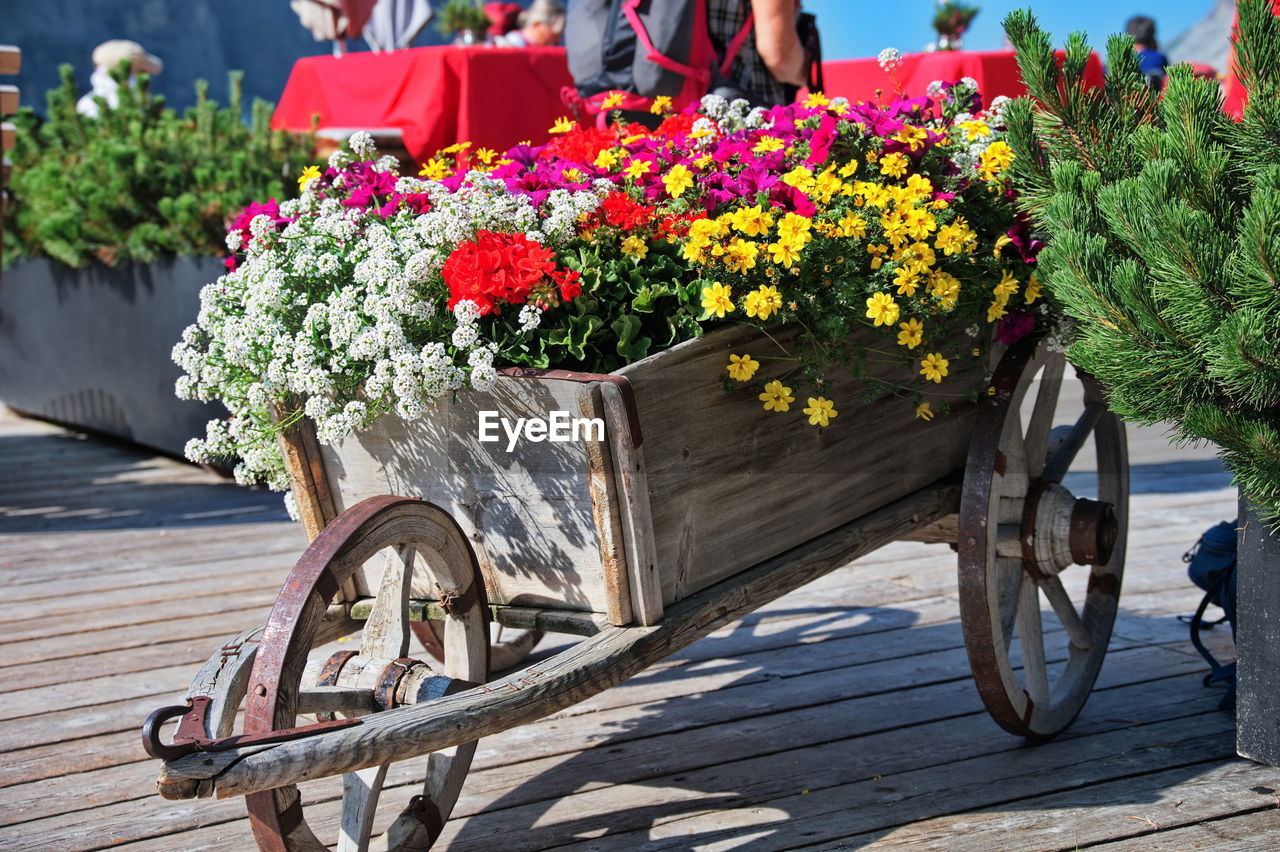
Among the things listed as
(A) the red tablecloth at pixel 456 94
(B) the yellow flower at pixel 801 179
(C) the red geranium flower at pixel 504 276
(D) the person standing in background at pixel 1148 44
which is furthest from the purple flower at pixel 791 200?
(D) the person standing in background at pixel 1148 44

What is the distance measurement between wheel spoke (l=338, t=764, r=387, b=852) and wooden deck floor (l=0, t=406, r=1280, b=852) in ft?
→ 1.02

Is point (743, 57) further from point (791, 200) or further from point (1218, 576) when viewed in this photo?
point (1218, 576)

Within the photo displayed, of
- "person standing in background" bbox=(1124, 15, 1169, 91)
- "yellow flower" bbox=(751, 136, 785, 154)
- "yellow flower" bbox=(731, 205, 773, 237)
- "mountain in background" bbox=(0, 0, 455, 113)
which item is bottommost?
"yellow flower" bbox=(731, 205, 773, 237)

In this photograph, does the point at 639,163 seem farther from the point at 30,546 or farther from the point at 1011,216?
the point at 30,546

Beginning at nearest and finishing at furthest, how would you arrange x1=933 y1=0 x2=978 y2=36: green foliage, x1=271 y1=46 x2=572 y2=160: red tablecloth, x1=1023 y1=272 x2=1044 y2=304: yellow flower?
1. x1=1023 y1=272 x2=1044 y2=304: yellow flower
2. x1=271 y1=46 x2=572 y2=160: red tablecloth
3. x1=933 y1=0 x2=978 y2=36: green foliage

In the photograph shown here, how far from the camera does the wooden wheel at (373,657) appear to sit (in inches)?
58.6

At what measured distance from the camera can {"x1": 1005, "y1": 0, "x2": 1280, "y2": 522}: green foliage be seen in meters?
1.67

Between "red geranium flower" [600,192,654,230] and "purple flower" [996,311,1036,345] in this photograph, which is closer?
"red geranium flower" [600,192,654,230]

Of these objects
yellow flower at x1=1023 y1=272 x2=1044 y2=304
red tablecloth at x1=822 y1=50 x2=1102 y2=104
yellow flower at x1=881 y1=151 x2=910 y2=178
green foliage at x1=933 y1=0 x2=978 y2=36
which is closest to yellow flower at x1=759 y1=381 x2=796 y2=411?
yellow flower at x1=881 y1=151 x2=910 y2=178

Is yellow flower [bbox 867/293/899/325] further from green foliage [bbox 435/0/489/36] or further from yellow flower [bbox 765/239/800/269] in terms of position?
green foliage [bbox 435/0/489/36]

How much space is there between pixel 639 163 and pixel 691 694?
3.72 feet

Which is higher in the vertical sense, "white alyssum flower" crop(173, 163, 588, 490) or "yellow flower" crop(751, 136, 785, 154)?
"yellow flower" crop(751, 136, 785, 154)

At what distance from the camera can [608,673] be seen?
5.17 feet

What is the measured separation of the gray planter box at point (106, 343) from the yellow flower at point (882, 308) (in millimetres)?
3076
